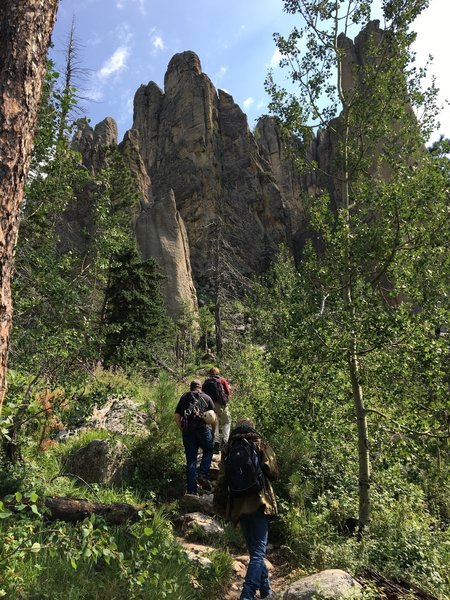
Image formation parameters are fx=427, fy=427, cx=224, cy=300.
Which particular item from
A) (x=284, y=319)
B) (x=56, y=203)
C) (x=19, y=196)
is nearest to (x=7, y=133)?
(x=19, y=196)

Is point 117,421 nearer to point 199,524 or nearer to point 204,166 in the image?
point 199,524

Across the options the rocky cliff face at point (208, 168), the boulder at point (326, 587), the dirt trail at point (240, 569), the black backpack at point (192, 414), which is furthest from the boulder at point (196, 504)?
the rocky cliff face at point (208, 168)

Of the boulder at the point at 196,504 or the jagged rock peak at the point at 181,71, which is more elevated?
the jagged rock peak at the point at 181,71

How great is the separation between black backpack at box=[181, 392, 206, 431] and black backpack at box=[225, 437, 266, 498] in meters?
2.21

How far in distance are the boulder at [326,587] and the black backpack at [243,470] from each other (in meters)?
0.94

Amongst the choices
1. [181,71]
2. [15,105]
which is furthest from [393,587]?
[181,71]

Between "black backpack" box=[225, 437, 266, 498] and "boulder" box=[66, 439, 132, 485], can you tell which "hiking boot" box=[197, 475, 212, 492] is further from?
"black backpack" box=[225, 437, 266, 498]

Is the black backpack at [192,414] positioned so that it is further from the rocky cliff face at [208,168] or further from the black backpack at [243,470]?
the rocky cliff face at [208,168]

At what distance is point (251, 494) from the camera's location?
14.5ft

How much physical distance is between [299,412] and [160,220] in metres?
35.3

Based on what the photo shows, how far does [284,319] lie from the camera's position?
5715 mm

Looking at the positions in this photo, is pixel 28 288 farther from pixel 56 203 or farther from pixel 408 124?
Result: pixel 408 124

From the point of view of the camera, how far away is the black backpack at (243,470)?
4410mm

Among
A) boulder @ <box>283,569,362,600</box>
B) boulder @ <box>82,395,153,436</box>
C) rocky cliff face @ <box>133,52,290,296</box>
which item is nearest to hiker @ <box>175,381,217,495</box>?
boulder @ <box>82,395,153,436</box>
